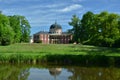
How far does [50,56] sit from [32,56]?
2.19 meters

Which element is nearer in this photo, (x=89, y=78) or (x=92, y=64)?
(x=89, y=78)

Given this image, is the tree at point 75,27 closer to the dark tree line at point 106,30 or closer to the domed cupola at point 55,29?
the dark tree line at point 106,30

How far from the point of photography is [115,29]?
214 feet

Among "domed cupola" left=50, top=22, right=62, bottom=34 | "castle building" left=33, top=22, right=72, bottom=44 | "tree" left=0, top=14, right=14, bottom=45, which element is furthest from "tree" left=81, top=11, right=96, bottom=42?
"domed cupola" left=50, top=22, right=62, bottom=34

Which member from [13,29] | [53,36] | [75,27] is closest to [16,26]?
[13,29]

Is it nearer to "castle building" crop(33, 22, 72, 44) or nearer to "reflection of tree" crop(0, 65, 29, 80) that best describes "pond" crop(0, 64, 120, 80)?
"reflection of tree" crop(0, 65, 29, 80)

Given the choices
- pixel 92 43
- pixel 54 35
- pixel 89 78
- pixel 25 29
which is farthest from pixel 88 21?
pixel 89 78

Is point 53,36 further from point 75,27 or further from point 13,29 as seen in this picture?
point 13,29

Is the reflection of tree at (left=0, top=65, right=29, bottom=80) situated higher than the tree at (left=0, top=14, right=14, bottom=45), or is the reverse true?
the tree at (left=0, top=14, right=14, bottom=45)

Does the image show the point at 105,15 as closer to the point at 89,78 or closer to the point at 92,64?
the point at 92,64

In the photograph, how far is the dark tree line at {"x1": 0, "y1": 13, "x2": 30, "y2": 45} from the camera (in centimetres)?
6669

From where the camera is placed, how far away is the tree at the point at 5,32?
64.9 m

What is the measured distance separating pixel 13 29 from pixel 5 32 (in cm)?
893

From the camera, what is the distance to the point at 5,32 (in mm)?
68625
